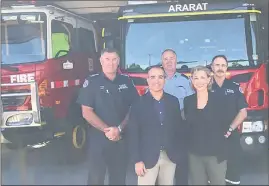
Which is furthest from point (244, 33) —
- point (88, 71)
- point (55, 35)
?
point (55, 35)

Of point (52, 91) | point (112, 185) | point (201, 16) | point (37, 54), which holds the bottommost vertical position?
point (112, 185)

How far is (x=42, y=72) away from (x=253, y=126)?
180 centimetres

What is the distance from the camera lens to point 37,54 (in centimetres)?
371

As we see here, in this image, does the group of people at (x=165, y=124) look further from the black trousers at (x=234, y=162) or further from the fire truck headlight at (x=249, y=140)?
the fire truck headlight at (x=249, y=140)

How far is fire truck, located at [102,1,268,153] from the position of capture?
348cm

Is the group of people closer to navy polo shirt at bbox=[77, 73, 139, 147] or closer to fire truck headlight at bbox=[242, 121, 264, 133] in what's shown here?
navy polo shirt at bbox=[77, 73, 139, 147]

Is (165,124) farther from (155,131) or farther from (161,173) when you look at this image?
(161,173)

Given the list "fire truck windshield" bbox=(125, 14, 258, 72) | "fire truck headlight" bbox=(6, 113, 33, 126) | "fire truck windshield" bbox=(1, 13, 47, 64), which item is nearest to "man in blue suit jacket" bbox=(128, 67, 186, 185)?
"fire truck windshield" bbox=(125, 14, 258, 72)

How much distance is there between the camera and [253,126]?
11.3 feet

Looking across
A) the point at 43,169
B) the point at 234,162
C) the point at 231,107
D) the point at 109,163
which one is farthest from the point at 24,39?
the point at 234,162

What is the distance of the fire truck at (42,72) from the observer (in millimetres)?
3600

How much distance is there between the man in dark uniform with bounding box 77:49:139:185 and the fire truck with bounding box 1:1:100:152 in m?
0.22

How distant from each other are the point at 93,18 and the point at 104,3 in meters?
0.16

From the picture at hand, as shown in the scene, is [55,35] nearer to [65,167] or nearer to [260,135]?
[65,167]
